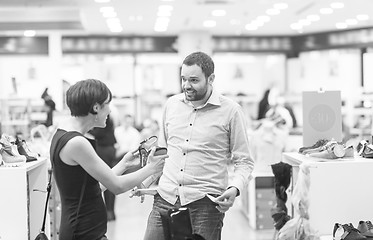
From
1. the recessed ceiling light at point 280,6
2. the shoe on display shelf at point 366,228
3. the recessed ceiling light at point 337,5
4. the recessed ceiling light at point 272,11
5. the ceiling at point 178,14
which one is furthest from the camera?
the recessed ceiling light at point 272,11

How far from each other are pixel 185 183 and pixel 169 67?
34.3 ft

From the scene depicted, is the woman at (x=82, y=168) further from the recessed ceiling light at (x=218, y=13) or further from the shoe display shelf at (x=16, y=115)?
the recessed ceiling light at (x=218, y=13)

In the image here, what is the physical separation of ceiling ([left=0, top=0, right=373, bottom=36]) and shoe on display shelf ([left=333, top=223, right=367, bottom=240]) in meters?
6.87

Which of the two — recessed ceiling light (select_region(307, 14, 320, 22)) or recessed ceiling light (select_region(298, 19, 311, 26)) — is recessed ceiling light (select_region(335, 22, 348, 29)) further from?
recessed ceiling light (select_region(307, 14, 320, 22))

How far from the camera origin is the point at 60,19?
10406 millimetres

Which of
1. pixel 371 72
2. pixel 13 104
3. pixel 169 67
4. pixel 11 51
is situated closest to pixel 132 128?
pixel 13 104

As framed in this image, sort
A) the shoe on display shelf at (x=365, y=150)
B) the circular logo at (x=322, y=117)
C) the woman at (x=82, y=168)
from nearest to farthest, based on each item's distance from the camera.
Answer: the woman at (x=82, y=168)
the shoe on display shelf at (x=365, y=150)
the circular logo at (x=322, y=117)

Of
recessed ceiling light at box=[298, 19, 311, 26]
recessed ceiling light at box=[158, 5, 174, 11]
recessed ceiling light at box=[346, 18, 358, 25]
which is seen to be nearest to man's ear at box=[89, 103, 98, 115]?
recessed ceiling light at box=[158, 5, 174, 11]

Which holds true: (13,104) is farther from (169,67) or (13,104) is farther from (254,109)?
(254,109)

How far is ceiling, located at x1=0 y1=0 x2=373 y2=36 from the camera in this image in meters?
9.65

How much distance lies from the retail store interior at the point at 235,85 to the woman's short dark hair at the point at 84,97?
38cm

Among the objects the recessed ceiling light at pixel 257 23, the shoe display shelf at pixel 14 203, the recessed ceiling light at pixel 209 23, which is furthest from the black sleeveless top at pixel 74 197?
the recessed ceiling light at pixel 257 23

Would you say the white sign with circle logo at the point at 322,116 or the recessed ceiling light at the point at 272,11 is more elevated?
the recessed ceiling light at the point at 272,11

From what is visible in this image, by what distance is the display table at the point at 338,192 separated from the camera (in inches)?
126
